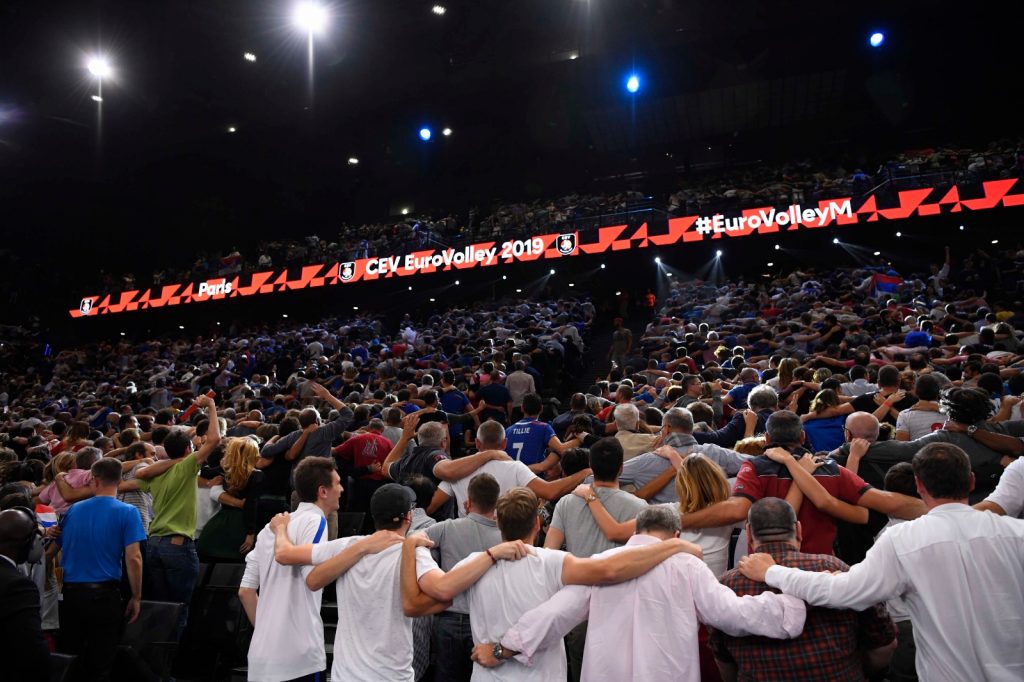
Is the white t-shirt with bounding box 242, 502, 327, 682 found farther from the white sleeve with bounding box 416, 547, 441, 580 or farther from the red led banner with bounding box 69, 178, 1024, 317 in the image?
the red led banner with bounding box 69, 178, 1024, 317

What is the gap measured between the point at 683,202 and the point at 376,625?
17821mm

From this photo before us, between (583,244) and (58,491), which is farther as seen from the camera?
(583,244)

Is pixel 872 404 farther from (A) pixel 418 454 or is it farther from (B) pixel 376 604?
(B) pixel 376 604

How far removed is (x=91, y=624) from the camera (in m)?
4.04

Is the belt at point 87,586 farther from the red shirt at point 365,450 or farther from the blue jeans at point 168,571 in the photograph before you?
the red shirt at point 365,450

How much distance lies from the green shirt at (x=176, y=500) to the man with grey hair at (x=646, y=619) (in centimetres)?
303

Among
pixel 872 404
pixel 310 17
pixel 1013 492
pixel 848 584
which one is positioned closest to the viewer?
pixel 848 584

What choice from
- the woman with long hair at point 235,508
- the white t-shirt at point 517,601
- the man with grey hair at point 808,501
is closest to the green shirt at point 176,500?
the woman with long hair at point 235,508

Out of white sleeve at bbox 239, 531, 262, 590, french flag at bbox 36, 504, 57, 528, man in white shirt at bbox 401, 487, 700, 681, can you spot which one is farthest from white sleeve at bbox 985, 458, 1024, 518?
french flag at bbox 36, 504, 57, 528

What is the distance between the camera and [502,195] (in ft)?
100

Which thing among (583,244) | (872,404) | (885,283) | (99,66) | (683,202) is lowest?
(872,404)

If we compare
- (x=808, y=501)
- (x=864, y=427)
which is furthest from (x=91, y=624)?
(x=864, y=427)

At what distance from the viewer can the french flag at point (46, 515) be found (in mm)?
4758

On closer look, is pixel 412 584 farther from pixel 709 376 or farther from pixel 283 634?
pixel 709 376
